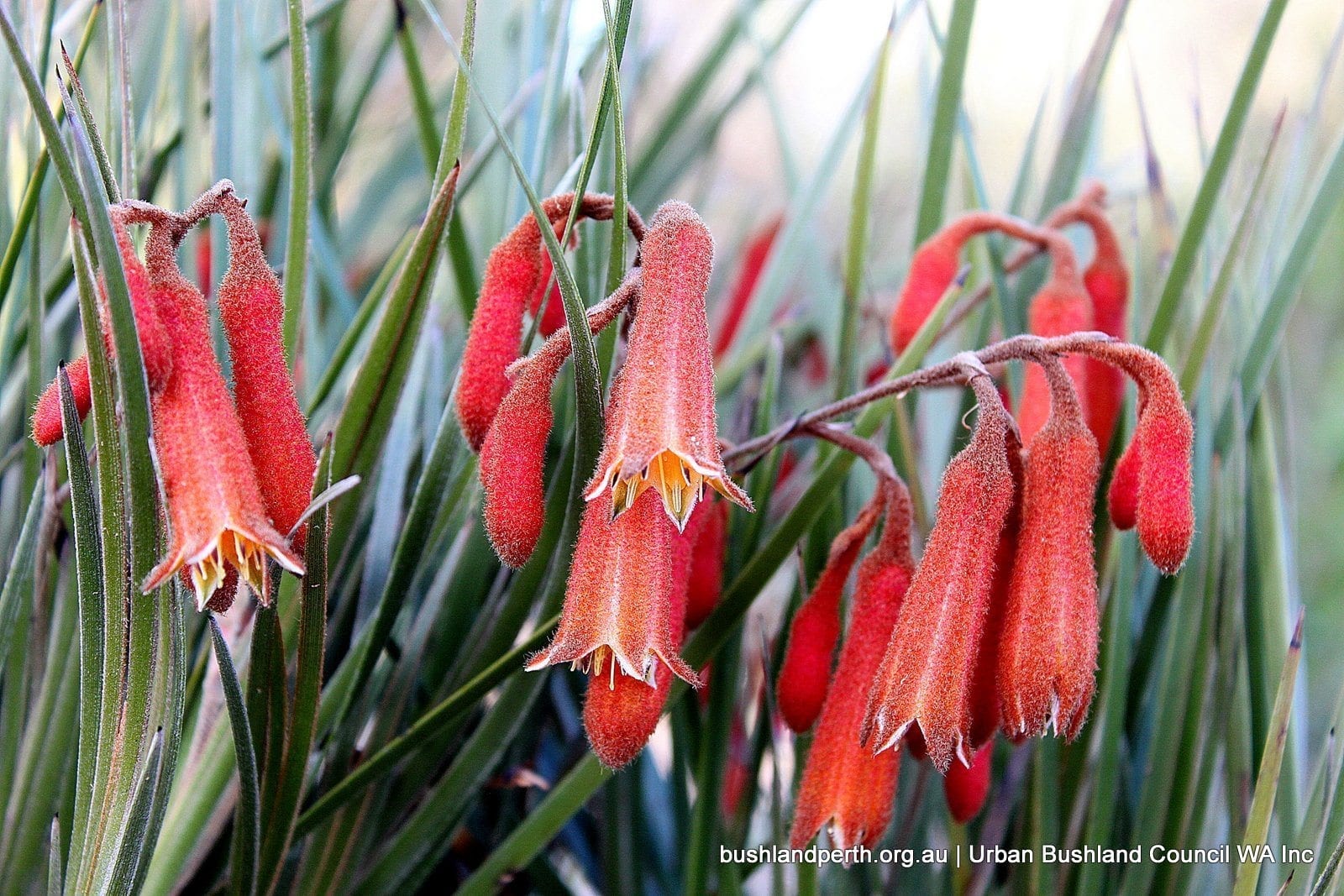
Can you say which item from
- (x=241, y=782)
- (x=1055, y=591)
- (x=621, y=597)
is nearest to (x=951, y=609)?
(x=1055, y=591)

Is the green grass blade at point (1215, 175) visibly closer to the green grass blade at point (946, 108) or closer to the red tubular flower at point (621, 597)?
the green grass blade at point (946, 108)

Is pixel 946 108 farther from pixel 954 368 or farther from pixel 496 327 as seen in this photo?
pixel 496 327

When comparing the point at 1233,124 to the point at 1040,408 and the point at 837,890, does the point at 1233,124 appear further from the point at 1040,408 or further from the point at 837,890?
the point at 837,890

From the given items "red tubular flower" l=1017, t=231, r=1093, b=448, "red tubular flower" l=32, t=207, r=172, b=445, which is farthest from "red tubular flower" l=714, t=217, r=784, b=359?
"red tubular flower" l=32, t=207, r=172, b=445

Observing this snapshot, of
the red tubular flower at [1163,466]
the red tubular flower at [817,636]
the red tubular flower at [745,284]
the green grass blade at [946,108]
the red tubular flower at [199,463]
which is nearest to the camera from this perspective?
the red tubular flower at [199,463]

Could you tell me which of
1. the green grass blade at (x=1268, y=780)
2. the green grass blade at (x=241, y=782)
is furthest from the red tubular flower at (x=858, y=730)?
the green grass blade at (x=241, y=782)

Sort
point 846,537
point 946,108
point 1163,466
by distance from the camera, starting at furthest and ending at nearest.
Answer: point 946,108
point 846,537
point 1163,466
